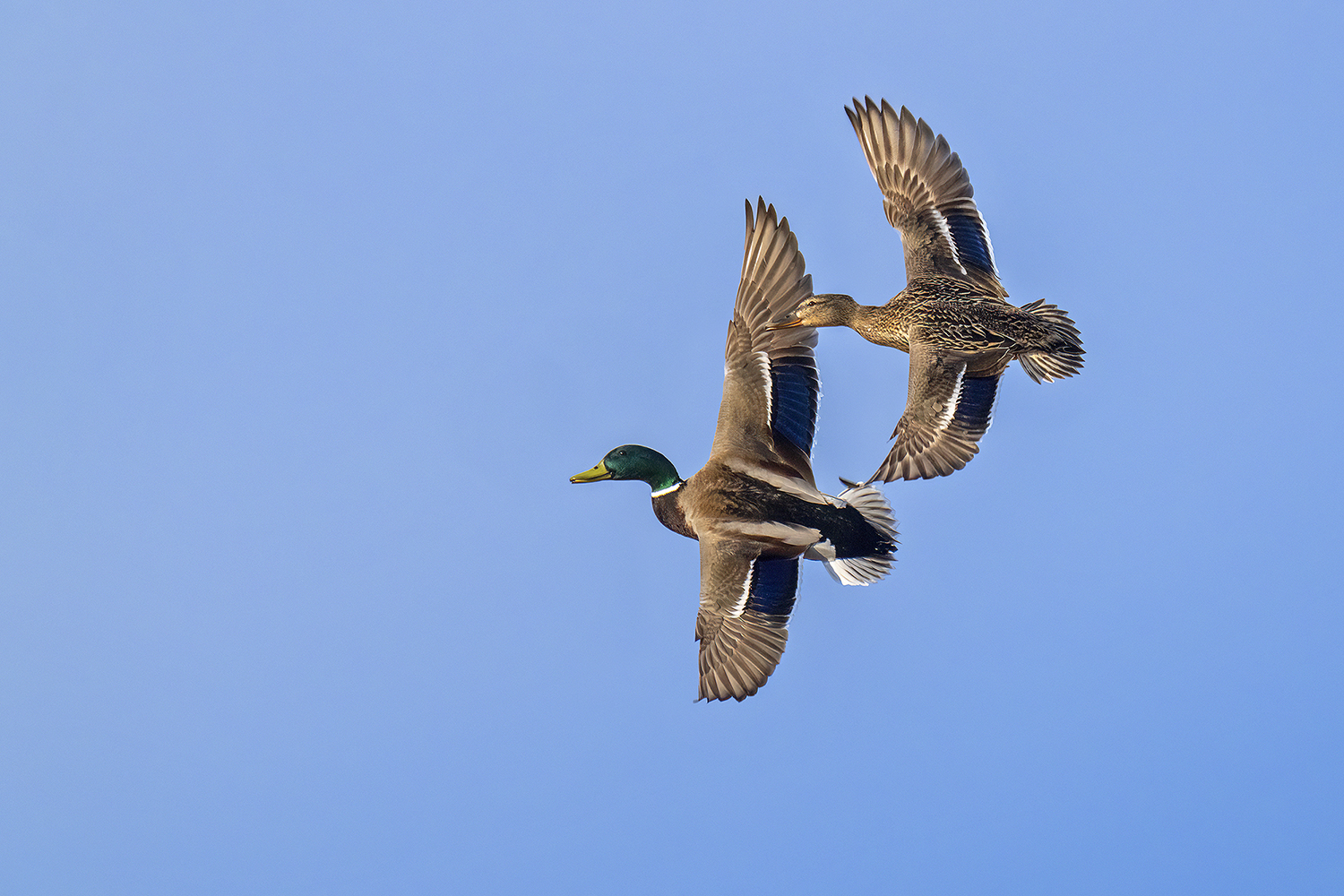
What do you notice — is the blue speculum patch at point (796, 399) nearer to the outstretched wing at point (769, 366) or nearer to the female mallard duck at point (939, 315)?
the outstretched wing at point (769, 366)

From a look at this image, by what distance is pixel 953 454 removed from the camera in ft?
16.3

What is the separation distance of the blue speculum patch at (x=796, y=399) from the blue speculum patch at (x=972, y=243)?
85cm

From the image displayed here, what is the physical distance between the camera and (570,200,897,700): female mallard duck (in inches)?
189

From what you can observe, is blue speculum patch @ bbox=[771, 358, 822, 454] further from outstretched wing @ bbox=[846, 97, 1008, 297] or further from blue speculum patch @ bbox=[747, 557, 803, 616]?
outstretched wing @ bbox=[846, 97, 1008, 297]

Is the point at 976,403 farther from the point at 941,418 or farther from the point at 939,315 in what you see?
the point at 939,315

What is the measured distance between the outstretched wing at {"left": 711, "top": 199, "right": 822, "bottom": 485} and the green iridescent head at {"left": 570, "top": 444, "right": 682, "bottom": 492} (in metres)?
0.29

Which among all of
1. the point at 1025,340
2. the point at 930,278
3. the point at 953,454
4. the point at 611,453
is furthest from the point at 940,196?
the point at 611,453

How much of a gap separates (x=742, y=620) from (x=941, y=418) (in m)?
1.07

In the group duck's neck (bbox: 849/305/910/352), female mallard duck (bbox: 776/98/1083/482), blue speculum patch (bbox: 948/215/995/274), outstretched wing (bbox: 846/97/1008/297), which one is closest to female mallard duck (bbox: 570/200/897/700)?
female mallard duck (bbox: 776/98/1083/482)

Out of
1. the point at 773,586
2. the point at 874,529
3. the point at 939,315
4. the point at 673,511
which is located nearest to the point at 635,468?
the point at 673,511

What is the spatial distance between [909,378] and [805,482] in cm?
57

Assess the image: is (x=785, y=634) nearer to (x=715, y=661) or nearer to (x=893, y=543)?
(x=715, y=661)

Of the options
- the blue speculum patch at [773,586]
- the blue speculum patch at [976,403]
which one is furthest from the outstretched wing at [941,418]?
the blue speculum patch at [773,586]

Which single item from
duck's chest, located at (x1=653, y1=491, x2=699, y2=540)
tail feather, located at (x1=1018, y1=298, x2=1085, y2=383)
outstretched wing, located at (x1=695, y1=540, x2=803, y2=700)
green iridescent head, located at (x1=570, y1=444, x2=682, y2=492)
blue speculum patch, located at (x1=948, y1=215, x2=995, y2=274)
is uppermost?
blue speculum patch, located at (x1=948, y1=215, x2=995, y2=274)
